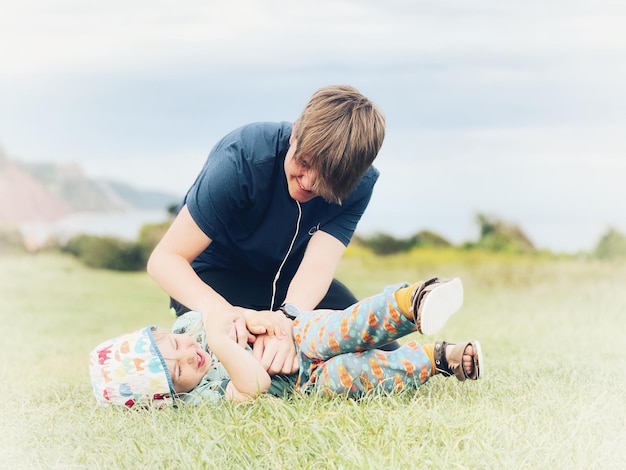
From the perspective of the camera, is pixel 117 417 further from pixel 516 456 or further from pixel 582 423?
pixel 582 423

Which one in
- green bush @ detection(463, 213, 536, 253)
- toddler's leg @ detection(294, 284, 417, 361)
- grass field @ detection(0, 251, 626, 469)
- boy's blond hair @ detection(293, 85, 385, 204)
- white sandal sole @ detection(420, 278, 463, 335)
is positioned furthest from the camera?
green bush @ detection(463, 213, 536, 253)

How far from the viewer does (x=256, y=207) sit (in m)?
2.89

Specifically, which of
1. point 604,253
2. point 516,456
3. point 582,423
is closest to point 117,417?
point 516,456

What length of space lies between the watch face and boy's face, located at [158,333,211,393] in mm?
317

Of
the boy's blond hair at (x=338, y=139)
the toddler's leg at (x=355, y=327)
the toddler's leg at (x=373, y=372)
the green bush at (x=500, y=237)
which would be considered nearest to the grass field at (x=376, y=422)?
the toddler's leg at (x=373, y=372)

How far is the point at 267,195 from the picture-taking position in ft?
9.41

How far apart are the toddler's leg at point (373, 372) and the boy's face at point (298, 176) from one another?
585 mm

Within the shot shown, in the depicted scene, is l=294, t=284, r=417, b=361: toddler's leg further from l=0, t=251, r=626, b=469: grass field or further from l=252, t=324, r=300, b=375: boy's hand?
l=0, t=251, r=626, b=469: grass field

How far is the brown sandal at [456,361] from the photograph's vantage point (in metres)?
2.46

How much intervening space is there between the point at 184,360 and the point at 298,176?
0.75 metres

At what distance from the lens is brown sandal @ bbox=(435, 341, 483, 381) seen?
8.08 ft

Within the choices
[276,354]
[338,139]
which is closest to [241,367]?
[276,354]

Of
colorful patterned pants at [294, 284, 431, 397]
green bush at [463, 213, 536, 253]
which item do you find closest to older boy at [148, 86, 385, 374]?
colorful patterned pants at [294, 284, 431, 397]

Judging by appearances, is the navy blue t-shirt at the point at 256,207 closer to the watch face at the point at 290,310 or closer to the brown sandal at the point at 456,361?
the watch face at the point at 290,310
